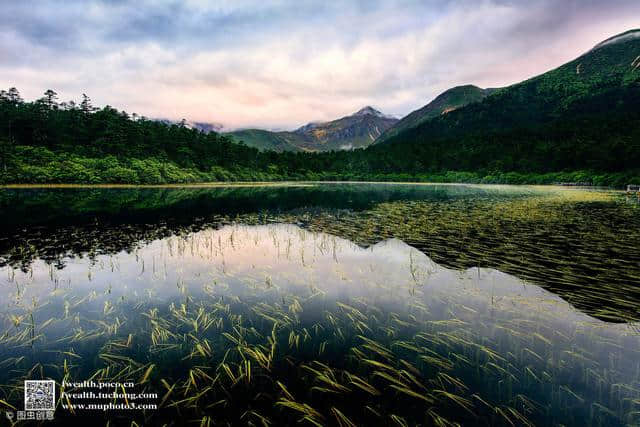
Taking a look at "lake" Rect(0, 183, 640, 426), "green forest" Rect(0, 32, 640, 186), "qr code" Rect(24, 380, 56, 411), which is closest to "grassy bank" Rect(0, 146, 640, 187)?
"green forest" Rect(0, 32, 640, 186)

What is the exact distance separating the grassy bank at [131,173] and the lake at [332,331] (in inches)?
2660

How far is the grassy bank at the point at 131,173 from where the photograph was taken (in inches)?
2489

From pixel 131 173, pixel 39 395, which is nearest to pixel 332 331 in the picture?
pixel 39 395

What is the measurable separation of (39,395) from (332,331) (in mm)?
5634

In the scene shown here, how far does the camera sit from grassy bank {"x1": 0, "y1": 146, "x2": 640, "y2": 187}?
63219 mm

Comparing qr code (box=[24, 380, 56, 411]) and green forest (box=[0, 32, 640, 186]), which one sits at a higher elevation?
green forest (box=[0, 32, 640, 186])

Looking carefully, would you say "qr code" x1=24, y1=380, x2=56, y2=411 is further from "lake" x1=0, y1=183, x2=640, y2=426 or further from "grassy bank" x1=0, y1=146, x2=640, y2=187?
"grassy bank" x1=0, y1=146, x2=640, y2=187

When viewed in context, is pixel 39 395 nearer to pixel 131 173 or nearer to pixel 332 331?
pixel 332 331

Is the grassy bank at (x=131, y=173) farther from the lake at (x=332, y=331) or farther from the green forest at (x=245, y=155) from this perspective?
the lake at (x=332, y=331)

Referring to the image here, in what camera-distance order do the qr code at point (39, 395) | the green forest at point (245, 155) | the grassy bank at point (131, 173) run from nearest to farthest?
the qr code at point (39, 395)
the grassy bank at point (131, 173)
the green forest at point (245, 155)

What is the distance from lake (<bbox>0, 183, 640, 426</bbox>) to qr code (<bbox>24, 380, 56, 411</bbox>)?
0.44 ft

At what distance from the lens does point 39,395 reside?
4828mm

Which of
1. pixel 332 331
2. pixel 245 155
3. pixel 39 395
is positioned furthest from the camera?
pixel 245 155

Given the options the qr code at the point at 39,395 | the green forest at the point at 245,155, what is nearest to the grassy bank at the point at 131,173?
the green forest at the point at 245,155
